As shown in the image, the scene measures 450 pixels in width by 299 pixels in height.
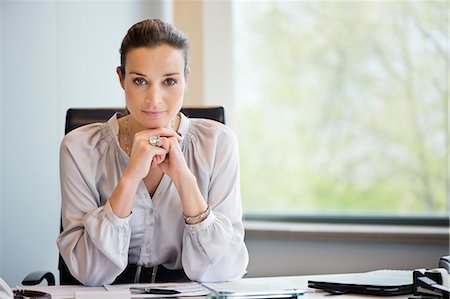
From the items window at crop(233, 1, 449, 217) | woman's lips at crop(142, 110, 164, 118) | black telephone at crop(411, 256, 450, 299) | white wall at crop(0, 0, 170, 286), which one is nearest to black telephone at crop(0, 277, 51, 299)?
woman's lips at crop(142, 110, 164, 118)

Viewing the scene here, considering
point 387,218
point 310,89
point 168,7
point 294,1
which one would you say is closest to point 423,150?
point 387,218

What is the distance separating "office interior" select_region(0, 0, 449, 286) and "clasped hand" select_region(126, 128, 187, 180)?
2.72 ft

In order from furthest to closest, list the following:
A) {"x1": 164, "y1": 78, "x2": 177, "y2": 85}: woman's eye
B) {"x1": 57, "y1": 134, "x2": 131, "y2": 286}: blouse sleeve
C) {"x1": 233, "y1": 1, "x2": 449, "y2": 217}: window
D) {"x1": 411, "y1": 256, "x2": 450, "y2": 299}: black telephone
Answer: {"x1": 233, "y1": 1, "x2": 449, "y2": 217}: window → {"x1": 164, "y1": 78, "x2": 177, "y2": 85}: woman's eye → {"x1": 57, "y1": 134, "x2": 131, "y2": 286}: blouse sleeve → {"x1": 411, "y1": 256, "x2": 450, "y2": 299}: black telephone

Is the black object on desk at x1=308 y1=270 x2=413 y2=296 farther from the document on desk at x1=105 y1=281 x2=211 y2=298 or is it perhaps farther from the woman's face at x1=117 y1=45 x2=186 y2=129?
the woman's face at x1=117 y1=45 x2=186 y2=129

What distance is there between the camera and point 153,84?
6.86 ft

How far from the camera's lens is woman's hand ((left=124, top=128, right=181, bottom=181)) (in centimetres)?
208

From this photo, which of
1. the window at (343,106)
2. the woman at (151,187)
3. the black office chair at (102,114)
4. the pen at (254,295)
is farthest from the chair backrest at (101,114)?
the window at (343,106)

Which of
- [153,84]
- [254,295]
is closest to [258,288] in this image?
[254,295]

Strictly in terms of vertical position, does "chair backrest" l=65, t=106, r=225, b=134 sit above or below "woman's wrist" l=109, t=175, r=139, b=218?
above

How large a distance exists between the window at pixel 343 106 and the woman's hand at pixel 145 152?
5.69 feet

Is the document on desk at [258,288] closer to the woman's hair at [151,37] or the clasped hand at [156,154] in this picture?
the clasped hand at [156,154]

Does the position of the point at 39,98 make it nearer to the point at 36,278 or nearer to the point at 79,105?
the point at 79,105

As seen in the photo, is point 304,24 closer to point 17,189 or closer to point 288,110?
point 288,110

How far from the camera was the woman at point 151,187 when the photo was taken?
206 centimetres
